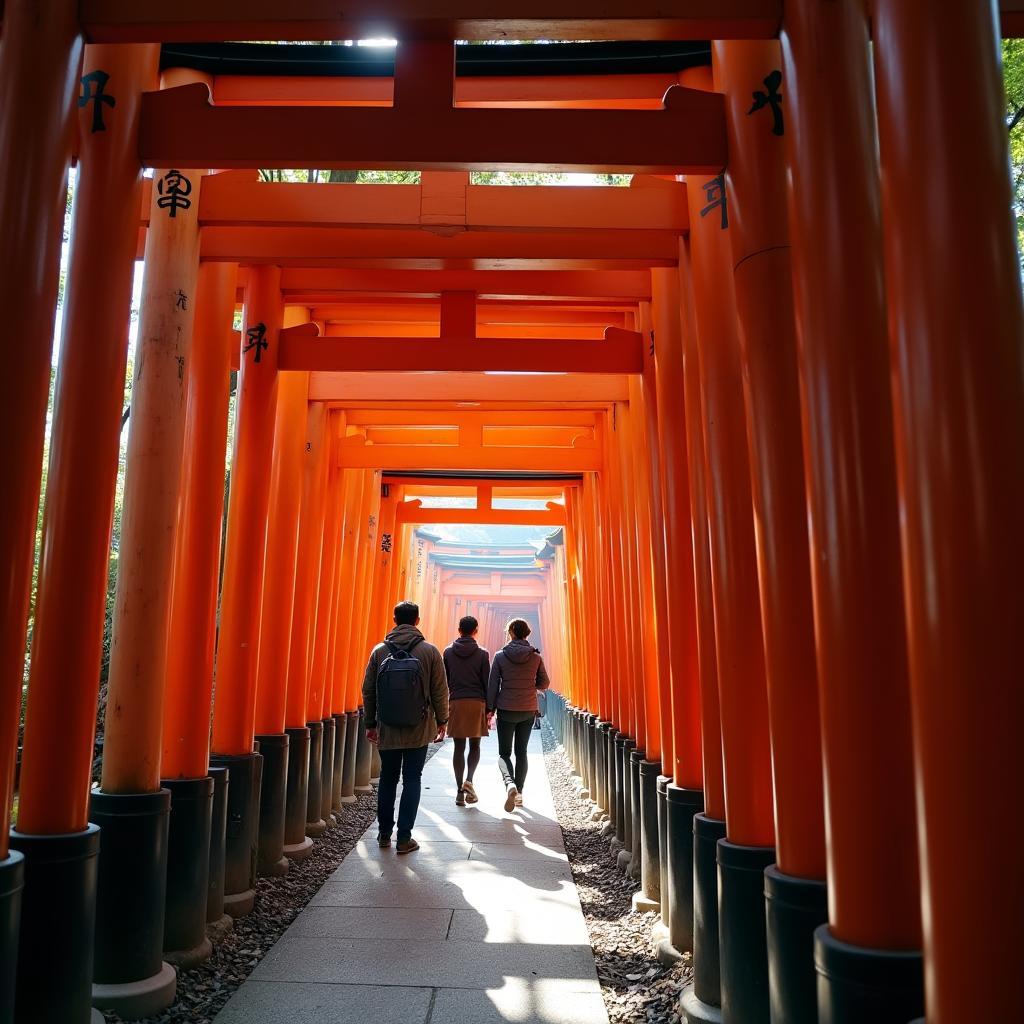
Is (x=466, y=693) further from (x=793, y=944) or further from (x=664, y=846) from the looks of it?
(x=793, y=944)

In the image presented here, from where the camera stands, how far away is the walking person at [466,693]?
836 cm

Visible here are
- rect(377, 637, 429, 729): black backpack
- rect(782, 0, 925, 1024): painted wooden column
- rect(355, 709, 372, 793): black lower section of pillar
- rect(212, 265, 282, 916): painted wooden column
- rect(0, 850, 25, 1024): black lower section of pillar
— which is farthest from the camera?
rect(355, 709, 372, 793): black lower section of pillar

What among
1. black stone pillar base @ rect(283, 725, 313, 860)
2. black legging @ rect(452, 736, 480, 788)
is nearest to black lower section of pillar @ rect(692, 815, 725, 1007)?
black stone pillar base @ rect(283, 725, 313, 860)

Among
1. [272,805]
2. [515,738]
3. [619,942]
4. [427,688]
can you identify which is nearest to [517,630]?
[515,738]

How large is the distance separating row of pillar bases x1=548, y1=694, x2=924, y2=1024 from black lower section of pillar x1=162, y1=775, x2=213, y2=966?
2.14m

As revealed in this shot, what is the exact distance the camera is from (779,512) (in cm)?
282

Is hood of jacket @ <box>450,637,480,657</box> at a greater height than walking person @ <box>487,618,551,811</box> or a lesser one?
greater

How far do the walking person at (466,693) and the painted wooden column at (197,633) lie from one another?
12.6 feet

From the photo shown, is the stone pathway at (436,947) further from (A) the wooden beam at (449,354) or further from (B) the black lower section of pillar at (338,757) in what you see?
(A) the wooden beam at (449,354)

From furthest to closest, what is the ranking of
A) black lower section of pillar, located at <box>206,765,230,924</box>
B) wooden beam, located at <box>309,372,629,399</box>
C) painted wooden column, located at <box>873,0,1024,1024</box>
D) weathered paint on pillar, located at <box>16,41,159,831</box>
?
wooden beam, located at <box>309,372,629,399</box>
black lower section of pillar, located at <box>206,765,230,924</box>
weathered paint on pillar, located at <box>16,41,159,831</box>
painted wooden column, located at <box>873,0,1024,1024</box>

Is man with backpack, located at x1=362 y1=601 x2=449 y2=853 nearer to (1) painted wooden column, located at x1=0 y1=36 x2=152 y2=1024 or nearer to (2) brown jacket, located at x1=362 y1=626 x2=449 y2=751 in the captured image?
(2) brown jacket, located at x1=362 y1=626 x2=449 y2=751

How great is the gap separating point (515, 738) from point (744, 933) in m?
5.92

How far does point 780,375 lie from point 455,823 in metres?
5.70

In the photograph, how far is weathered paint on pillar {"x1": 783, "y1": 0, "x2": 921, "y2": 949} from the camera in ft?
7.25
